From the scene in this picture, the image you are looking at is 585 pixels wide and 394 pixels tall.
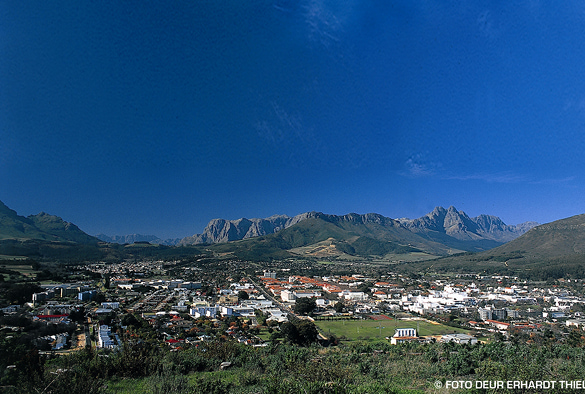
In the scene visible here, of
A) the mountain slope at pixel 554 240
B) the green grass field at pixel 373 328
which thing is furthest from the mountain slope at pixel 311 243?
the green grass field at pixel 373 328

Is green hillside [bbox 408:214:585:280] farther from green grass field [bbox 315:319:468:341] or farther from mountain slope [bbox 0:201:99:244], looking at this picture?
mountain slope [bbox 0:201:99:244]

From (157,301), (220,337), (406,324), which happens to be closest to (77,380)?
(220,337)

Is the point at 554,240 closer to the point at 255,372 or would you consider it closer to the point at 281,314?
the point at 281,314

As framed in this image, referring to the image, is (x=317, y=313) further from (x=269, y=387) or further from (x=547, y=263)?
(x=547, y=263)

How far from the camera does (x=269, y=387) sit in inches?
194

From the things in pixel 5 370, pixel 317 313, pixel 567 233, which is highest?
pixel 567 233

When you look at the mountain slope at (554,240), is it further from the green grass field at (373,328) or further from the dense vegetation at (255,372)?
the dense vegetation at (255,372)

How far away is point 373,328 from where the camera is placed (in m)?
27.2

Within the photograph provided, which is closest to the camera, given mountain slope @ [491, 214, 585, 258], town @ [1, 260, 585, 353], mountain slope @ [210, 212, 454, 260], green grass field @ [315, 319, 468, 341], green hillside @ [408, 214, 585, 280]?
town @ [1, 260, 585, 353]

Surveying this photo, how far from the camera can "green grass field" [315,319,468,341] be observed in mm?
24281

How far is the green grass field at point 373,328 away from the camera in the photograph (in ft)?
79.7

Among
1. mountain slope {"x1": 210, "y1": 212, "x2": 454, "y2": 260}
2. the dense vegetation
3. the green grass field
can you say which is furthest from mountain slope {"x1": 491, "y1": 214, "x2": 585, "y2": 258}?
the dense vegetation

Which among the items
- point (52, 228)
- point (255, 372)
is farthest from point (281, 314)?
point (52, 228)

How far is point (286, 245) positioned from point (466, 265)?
88.6 metres
